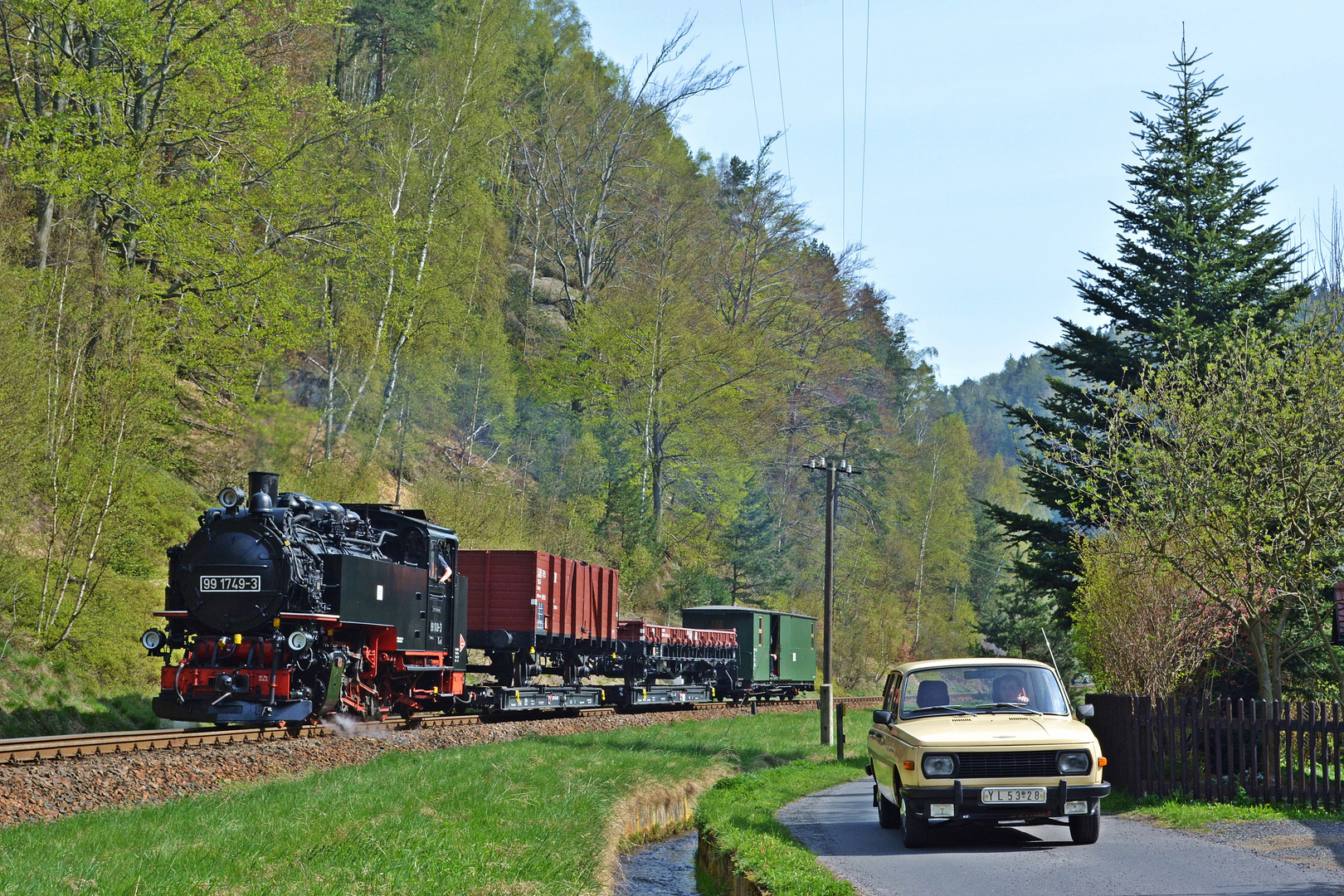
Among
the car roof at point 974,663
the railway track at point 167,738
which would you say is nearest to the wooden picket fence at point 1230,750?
the car roof at point 974,663

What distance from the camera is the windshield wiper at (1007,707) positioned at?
11.2 m

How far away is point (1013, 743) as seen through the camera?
403 inches

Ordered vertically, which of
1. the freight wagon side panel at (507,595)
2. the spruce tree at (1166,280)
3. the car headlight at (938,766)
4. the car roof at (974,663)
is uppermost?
the spruce tree at (1166,280)

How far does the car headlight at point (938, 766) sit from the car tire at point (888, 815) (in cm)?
167

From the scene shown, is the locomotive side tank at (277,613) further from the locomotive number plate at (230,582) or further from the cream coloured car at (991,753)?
the cream coloured car at (991,753)

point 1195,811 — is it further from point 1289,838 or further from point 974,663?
Answer: point 974,663

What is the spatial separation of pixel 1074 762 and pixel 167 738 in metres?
11.2

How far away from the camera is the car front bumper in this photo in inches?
401

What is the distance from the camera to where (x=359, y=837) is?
30.4 feet

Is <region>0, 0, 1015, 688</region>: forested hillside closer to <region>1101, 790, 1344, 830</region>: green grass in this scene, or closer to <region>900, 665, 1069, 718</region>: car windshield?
<region>900, 665, 1069, 718</region>: car windshield

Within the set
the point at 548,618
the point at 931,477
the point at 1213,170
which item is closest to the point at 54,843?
the point at 548,618

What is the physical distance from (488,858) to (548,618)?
14.7m

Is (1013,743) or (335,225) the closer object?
(1013,743)

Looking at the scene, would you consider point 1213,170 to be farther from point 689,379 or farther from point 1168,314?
point 689,379
